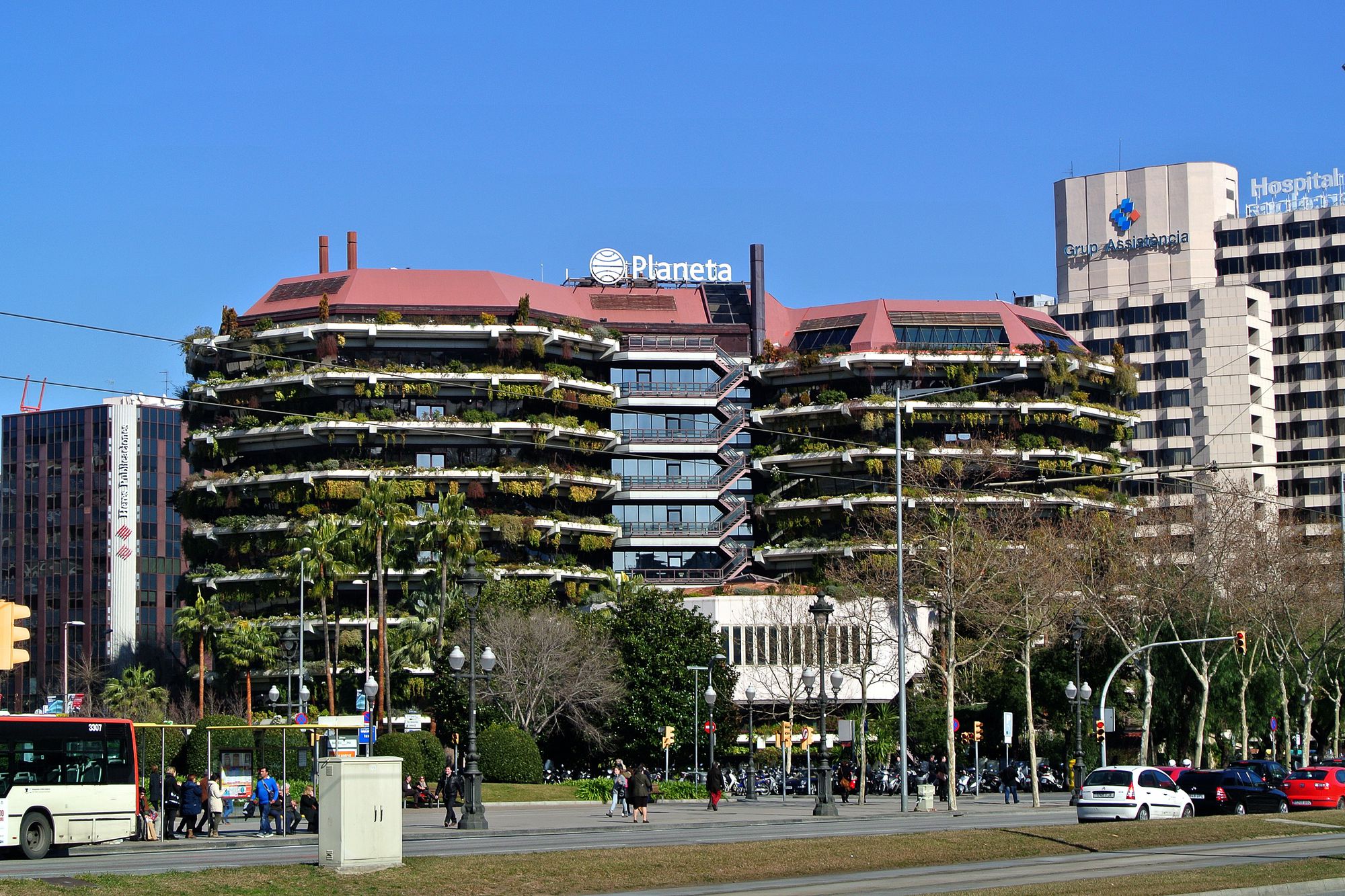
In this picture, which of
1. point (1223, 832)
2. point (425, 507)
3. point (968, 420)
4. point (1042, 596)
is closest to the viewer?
point (1223, 832)

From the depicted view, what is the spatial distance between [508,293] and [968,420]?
29402 mm

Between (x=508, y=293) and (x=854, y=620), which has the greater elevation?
(x=508, y=293)

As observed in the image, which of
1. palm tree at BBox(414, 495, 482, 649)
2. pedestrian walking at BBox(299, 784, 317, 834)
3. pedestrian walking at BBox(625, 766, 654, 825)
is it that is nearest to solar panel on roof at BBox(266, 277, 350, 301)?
palm tree at BBox(414, 495, 482, 649)

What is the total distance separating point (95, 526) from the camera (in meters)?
158

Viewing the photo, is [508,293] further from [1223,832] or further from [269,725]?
[1223,832]

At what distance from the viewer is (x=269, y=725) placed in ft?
152

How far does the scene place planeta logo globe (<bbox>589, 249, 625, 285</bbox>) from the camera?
117 metres

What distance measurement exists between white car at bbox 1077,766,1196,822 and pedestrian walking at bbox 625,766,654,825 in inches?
445

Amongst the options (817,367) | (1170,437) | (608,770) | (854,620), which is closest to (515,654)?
(608,770)

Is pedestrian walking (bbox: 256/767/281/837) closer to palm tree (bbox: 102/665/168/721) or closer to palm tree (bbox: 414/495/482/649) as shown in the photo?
palm tree (bbox: 414/495/482/649)

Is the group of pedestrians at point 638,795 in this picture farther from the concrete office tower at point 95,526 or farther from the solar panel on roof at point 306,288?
the concrete office tower at point 95,526

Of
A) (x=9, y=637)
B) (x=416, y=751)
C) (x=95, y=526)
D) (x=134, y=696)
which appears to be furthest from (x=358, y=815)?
(x=95, y=526)

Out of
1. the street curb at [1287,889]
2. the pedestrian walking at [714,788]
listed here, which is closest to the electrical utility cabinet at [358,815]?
the street curb at [1287,889]

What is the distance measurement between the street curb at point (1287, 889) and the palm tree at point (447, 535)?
55.5 m
